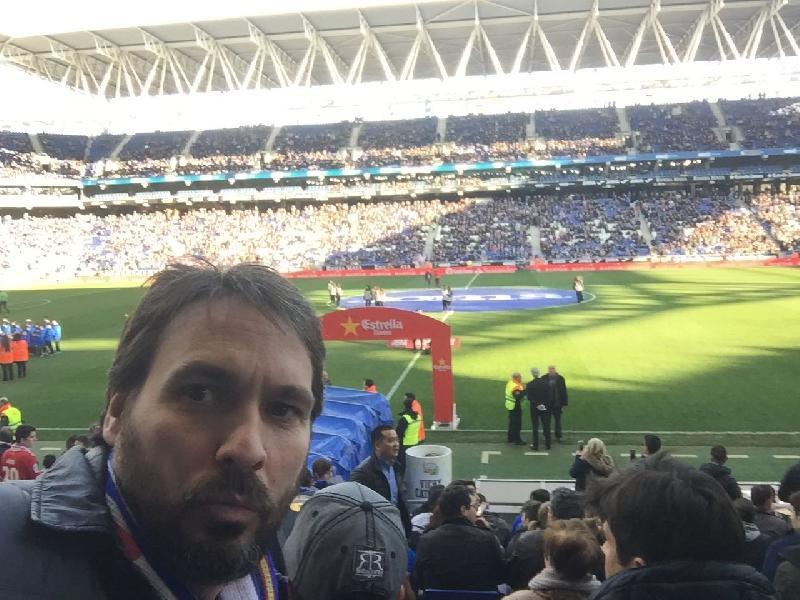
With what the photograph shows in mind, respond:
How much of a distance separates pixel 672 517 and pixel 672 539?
0.28 feet

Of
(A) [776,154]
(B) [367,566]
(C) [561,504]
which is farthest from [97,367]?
(A) [776,154]

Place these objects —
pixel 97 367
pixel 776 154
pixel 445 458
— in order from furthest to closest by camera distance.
Answer: pixel 776 154, pixel 97 367, pixel 445 458

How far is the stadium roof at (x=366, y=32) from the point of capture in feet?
156

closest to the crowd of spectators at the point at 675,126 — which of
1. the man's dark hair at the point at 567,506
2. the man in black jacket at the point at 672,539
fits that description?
the man's dark hair at the point at 567,506

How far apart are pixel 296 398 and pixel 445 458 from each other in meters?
8.55

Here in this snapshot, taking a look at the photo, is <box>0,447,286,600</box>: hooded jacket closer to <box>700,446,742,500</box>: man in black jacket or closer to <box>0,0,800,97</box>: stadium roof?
<box>700,446,742,500</box>: man in black jacket

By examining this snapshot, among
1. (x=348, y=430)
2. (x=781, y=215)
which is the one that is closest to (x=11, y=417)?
(x=348, y=430)

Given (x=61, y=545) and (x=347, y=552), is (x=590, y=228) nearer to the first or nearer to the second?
(x=347, y=552)

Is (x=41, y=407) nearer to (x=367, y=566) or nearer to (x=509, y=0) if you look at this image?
(x=367, y=566)

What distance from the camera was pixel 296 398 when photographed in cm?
176

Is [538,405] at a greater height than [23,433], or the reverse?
[23,433]

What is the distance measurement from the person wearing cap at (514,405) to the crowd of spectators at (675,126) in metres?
57.8

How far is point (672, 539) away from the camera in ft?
8.29

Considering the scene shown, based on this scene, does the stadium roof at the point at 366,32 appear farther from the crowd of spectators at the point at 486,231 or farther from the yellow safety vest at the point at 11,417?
the yellow safety vest at the point at 11,417
